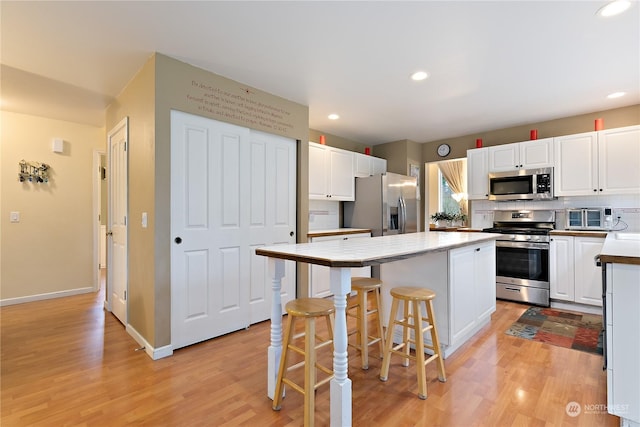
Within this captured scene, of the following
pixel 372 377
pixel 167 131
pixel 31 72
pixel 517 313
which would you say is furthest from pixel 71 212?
pixel 517 313

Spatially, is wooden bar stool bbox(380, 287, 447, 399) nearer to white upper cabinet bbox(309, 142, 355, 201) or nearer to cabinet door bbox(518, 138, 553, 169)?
white upper cabinet bbox(309, 142, 355, 201)

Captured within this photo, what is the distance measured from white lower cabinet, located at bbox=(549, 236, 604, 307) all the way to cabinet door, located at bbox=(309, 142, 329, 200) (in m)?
2.87

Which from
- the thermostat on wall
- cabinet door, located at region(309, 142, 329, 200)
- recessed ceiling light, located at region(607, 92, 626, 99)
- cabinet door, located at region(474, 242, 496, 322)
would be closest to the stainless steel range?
Result: cabinet door, located at region(474, 242, 496, 322)

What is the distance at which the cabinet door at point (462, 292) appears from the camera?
2354 millimetres

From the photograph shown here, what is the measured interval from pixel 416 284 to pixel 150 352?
2178 mm

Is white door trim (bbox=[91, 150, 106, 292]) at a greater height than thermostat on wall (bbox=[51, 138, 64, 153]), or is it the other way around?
thermostat on wall (bbox=[51, 138, 64, 153])

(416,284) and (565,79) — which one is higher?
(565,79)

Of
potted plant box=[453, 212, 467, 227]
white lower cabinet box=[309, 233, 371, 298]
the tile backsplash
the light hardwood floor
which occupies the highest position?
the tile backsplash

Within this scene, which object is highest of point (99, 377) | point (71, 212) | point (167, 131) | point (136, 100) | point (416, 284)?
point (136, 100)

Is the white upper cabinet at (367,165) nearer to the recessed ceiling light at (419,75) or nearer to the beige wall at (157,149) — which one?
the recessed ceiling light at (419,75)

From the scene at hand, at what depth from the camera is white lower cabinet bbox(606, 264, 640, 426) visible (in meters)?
1.54

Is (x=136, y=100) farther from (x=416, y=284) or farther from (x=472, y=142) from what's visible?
(x=472, y=142)

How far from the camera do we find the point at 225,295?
2844 mm

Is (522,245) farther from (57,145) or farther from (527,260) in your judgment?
(57,145)
